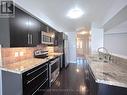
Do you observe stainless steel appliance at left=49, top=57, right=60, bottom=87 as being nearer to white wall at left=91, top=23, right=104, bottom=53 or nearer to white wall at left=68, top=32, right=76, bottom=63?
white wall at left=91, top=23, right=104, bottom=53

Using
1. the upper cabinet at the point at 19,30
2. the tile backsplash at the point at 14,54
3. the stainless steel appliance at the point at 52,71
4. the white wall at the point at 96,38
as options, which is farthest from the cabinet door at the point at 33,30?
the white wall at the point at 96,38

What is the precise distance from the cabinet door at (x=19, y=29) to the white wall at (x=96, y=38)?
4.24m

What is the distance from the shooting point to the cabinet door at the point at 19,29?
1990mm

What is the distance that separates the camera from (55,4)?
3.66 m

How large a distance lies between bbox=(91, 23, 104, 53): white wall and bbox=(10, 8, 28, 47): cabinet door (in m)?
4.24

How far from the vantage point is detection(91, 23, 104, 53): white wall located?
5.94 m

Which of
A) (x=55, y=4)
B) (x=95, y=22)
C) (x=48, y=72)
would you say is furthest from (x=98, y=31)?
(x=48, y=72)

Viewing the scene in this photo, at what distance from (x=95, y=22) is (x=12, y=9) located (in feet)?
14.7

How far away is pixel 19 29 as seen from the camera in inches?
87.0

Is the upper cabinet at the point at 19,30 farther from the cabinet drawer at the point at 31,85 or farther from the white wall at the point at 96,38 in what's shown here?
the white wall at the point at 96,38

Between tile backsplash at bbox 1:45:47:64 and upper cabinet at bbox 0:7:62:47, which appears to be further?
tile backsplash at bbox 1:45:47:64

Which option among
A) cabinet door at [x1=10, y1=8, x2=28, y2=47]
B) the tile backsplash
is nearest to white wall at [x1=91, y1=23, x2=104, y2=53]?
the tile backsplash

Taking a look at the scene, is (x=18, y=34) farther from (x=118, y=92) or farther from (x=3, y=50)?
(x=118, y=92)

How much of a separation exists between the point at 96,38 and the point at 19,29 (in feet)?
15.3
